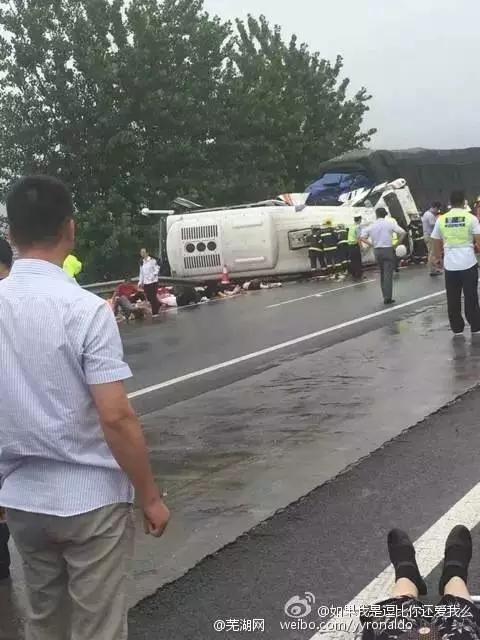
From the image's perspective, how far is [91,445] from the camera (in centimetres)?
266

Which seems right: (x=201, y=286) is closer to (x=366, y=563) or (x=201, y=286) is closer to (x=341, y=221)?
(x=341, y=221)

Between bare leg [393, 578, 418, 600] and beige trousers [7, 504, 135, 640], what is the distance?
1.17 metres

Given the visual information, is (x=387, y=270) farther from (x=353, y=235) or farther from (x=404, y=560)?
(x=404, y=560)

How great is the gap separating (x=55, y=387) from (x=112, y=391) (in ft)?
0.55

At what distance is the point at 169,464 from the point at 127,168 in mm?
28904

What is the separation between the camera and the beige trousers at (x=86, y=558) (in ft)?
8.70

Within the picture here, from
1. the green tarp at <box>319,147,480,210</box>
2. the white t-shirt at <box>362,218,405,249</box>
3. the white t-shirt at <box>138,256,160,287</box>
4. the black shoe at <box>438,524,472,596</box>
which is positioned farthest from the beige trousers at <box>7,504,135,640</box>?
the green tarp at <box>319,147,480,210</box>

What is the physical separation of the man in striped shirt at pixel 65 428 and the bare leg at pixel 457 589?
1.27 meters

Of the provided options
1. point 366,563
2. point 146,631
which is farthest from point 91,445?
point 366,563

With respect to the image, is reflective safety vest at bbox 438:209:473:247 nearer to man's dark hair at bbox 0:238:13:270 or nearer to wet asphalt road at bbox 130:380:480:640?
wet asphalt road at bbox 130:380:480:640

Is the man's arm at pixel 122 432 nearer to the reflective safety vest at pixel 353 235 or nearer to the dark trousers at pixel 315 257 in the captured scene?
the reflective safety vest at pixel 353 235

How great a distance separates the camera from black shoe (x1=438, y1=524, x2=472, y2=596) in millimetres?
3574

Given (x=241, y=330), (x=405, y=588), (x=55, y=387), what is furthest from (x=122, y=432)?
(x=241, y=330)

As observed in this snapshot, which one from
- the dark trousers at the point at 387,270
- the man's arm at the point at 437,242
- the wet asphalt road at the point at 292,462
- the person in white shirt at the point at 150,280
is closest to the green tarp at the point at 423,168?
the person in white shirt at the point at 150,280
